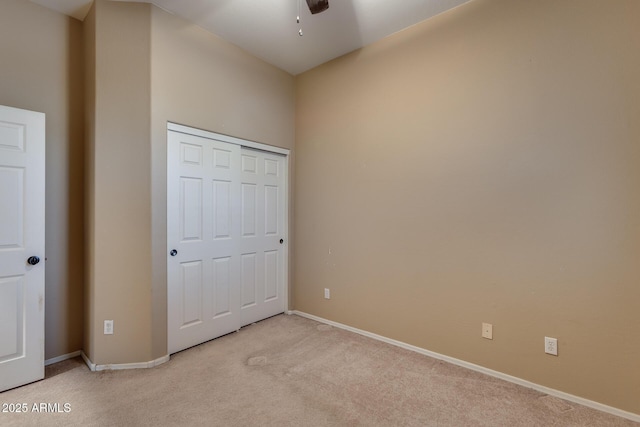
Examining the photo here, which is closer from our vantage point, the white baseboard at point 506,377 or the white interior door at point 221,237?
the white baseboard at point 506,377

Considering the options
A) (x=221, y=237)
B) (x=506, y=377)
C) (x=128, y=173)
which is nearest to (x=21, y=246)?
(x=128, y=173)

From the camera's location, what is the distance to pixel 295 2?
7.76 ft

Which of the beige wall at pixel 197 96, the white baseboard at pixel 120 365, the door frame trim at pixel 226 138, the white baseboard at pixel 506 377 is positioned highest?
the beige wall at pixel 197 96

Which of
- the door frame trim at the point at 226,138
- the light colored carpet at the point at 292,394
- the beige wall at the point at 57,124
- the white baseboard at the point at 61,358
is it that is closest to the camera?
the light colored carpet at the point at 292,394

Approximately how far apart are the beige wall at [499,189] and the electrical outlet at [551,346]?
3 cm

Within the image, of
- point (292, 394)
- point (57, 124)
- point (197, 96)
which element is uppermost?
point (197, 96)

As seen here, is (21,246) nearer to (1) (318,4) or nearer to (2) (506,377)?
(1) (318,4)

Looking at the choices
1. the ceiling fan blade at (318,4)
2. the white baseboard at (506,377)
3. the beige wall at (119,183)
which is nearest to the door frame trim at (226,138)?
the beige wall at (119,183)

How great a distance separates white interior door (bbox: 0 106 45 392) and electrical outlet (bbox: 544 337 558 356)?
3.64m

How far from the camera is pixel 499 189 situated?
2.25 meters

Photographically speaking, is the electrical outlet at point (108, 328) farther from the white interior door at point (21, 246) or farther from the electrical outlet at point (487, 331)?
the electrical outlet at point (487, 331)

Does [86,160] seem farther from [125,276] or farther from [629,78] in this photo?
[629,78]

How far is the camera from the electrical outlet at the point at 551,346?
2035mm

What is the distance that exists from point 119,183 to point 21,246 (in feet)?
2.45
